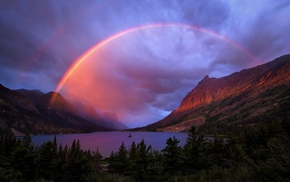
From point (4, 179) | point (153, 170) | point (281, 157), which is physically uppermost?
point (281, 157)

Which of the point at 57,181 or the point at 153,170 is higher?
the point at 153,170

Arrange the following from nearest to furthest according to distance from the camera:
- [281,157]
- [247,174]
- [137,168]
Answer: [281,157] → [247,174] → [137,168]

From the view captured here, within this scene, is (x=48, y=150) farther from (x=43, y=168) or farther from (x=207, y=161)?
(x=207, y=161)

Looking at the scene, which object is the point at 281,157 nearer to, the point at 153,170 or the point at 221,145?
the point at 153,170

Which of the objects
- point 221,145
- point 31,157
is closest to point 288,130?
point 221,145

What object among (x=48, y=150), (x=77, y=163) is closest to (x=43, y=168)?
(x=48, y=150)

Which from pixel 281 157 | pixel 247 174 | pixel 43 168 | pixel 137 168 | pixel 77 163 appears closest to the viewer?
pixel 281 157

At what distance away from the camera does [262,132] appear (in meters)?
44.2

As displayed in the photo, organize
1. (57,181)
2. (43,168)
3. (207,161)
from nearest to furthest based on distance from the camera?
(207,161) < (57,181) < (43,168)

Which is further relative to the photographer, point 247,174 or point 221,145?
point 221,145

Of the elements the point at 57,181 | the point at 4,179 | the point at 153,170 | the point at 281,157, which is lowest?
the point at 57,181

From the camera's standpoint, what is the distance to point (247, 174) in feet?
32.4

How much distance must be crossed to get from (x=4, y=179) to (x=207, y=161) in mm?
28053

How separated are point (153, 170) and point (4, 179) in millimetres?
23404
